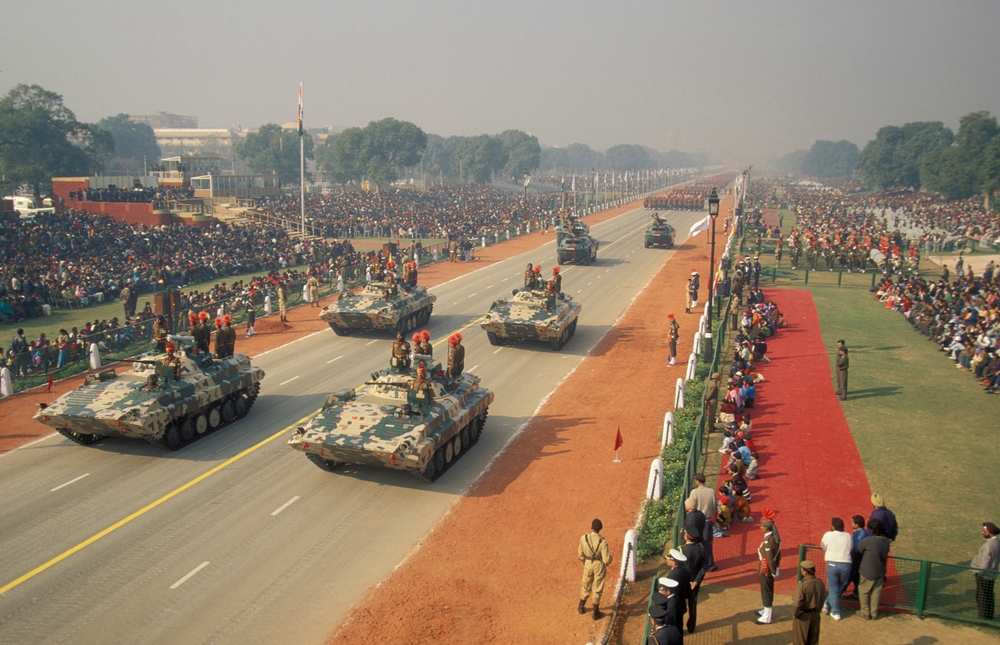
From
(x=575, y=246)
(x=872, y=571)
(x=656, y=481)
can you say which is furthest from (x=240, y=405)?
(x=575, y=246)

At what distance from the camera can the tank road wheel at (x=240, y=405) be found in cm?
2127

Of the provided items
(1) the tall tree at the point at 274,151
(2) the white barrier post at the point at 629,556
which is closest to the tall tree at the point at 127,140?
(1) the tall tree at the point at 274,151

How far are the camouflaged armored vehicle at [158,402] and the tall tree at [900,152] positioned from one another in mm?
148001

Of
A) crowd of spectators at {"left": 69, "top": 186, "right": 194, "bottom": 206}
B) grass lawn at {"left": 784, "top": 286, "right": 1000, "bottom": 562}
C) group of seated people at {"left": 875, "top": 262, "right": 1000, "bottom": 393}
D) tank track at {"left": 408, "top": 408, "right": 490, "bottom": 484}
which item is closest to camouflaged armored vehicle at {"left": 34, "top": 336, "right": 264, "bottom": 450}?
tank track at {"left": 408, "top": 408, "right": 490, "bottom": 484}

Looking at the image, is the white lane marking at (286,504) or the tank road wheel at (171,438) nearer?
the white lane marking at (286,504)

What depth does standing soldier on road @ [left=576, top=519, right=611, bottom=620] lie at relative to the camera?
38.6ft

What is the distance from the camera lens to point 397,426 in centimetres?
1683

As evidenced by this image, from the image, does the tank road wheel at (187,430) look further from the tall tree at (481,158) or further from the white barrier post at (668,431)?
the tall tree at (481,158)

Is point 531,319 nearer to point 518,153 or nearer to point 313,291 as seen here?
point 313,291

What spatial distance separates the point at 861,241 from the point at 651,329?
32411mm

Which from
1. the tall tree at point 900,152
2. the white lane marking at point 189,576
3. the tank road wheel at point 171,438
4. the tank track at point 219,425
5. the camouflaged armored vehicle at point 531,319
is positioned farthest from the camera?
the tall tree at point 900,152

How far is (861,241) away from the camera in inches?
2280

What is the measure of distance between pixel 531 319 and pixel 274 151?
374 feet

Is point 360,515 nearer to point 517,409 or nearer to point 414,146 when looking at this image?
point 517,409
